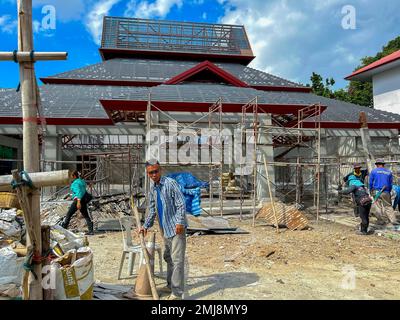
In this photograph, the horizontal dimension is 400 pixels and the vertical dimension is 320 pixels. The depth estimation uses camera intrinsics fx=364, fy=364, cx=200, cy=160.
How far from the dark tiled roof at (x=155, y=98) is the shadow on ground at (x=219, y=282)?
7661 mm

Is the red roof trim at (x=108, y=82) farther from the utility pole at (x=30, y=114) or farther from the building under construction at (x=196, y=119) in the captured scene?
the utility pole at (x=30, y=114)

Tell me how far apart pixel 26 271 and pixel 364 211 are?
7.45 metres

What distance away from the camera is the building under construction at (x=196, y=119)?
12.2m

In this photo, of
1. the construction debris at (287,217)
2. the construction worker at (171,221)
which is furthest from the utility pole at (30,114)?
the construction debris at (287,217)

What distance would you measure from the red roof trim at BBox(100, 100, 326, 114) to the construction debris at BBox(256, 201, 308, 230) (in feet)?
12.9

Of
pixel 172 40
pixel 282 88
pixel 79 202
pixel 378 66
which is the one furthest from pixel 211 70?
pixel 378 66

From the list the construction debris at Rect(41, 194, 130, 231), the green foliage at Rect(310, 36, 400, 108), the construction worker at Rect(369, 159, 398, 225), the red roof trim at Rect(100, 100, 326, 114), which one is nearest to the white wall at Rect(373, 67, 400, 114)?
the green foliage at Rect(310, 36, 400, 108)

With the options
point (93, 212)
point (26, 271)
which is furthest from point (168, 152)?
point (26, 271)

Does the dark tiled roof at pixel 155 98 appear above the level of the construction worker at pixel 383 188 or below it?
above

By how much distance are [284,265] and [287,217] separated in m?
3.64

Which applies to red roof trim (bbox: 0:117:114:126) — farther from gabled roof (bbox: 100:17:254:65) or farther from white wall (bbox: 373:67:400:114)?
white wall (bbox: 373:67:400:114)

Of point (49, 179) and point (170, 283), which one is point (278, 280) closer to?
point (170, 283)

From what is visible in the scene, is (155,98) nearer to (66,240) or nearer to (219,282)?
(66,240)

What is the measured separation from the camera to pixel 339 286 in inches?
200
